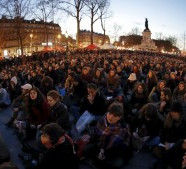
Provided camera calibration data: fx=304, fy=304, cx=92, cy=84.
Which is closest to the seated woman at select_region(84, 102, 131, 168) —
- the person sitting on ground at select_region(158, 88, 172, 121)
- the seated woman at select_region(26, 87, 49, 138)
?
the seated woman at select_region(26, 87, 49, 138)

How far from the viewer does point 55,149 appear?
13.1 feet

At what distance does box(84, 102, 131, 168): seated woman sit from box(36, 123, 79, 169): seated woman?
1304mm

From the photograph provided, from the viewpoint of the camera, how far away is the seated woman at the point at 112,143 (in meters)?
5.22

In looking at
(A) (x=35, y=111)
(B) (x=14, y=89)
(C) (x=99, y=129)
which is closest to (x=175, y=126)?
(C) (x=99, y=129)

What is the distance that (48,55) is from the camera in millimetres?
29984

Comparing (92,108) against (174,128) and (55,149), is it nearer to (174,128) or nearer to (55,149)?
(174,128)

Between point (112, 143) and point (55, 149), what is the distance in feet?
4.97

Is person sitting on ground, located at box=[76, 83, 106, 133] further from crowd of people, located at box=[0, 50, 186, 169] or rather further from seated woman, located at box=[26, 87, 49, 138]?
seated woman, located at box=[26, 87, 49, 138]

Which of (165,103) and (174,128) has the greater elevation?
(165,103)

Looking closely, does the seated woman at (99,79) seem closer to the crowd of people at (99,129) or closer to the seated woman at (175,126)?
the crowd of people at (99,129)

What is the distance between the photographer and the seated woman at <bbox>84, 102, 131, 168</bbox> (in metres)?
5.22

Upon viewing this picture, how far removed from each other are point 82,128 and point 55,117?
0.94 metres

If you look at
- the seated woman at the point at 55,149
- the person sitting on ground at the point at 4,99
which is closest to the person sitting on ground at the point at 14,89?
the person sitting on ground at the point at 4,99

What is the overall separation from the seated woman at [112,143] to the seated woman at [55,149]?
4.28 ft
